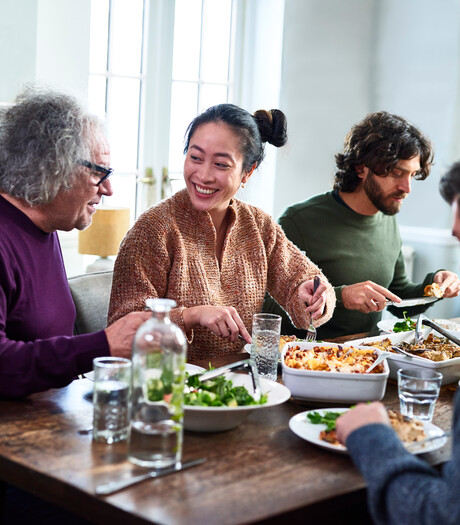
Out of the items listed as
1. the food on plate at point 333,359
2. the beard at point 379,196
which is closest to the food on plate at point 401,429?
the food on plate at point 333,359

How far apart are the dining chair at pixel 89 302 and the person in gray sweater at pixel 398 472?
4.10 feet

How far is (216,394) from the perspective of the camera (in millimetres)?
1526

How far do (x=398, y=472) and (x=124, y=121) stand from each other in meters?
3.98

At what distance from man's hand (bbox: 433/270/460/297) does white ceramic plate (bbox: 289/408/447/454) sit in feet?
4.67

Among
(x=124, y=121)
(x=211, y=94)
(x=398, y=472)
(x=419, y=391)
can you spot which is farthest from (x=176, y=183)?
(x=398, y=472)

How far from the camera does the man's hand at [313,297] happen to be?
2.37 m

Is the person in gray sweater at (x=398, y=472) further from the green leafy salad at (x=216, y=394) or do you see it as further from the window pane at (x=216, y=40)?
the window pane at (x=216, y=40)

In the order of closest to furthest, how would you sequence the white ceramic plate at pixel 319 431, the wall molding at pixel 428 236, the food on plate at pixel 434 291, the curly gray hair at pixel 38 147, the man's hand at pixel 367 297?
the white ceramic plate at pixel 319 431
the curly gray hair at pixel 38 147
the man's hand at pixel 367 297
the food on plate at pixel 434 291
the wall molding at pixel 428 236

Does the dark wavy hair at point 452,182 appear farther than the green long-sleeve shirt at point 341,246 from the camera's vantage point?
No

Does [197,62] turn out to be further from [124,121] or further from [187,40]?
[124,121]

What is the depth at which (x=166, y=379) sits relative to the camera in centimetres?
126

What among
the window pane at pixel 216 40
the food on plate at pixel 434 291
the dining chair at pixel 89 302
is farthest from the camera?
the window pane at pixel 216 40

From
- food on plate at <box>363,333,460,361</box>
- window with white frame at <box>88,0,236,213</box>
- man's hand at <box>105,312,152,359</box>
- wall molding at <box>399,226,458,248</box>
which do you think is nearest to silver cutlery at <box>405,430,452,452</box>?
food on plate at <box>363,333,460,361</box>

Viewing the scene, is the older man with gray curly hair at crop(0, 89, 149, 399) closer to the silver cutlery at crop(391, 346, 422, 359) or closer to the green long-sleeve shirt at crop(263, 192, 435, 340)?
the silver cutlery at crop(391, 346, 422, 359)
